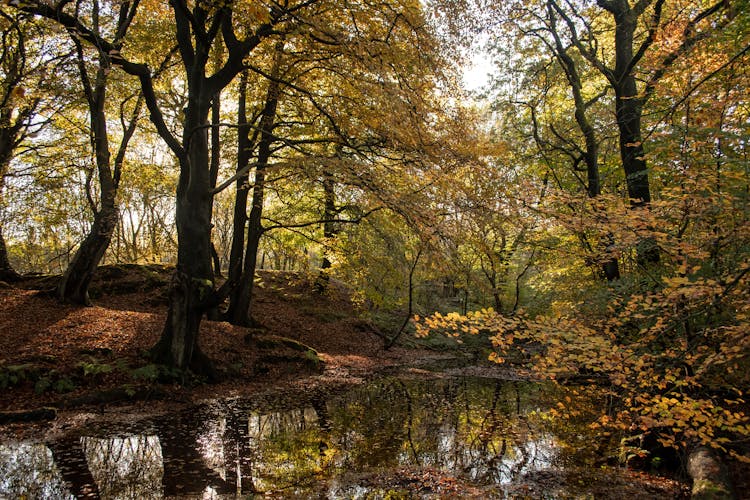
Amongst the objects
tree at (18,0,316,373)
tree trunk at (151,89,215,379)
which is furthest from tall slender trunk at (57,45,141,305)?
tree trunk at (151,89,215,379)

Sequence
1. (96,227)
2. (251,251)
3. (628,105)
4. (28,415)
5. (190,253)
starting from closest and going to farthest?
1. (28,415)
2. (628,105)
3. (190,253)
4. (96,227)
5. (251,251)

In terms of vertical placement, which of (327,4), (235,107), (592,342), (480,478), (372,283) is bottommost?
(480,478)

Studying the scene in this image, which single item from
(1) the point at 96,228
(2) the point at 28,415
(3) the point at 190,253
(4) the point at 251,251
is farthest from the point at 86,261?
(2) the point at 28,415

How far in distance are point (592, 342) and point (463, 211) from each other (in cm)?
275

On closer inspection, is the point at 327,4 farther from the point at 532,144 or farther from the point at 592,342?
the point at 532,144

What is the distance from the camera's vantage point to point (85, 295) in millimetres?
13328

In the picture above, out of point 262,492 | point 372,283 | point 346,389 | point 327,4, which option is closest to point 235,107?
point 372,283

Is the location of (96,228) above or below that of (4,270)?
above

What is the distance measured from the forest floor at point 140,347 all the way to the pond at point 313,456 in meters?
1.59

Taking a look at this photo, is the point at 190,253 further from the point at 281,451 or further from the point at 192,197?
the point at 281,451

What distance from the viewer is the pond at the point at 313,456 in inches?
203

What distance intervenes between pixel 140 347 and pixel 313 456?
244 inches

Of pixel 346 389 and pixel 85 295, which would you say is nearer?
pixel 346 389

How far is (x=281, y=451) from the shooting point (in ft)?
21.4
